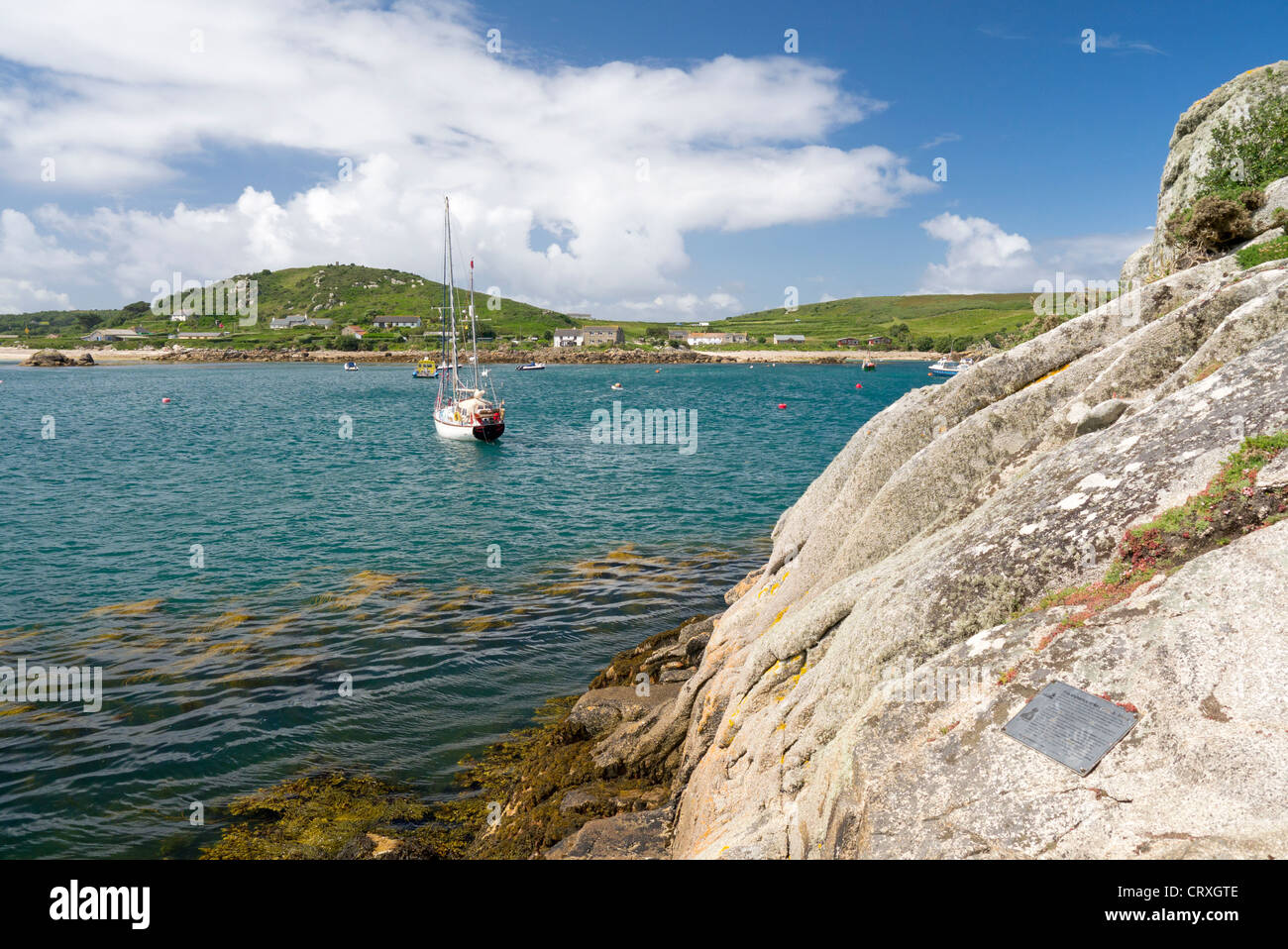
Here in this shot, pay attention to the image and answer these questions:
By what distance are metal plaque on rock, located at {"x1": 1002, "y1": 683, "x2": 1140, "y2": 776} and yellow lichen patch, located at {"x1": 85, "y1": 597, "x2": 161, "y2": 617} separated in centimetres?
2802

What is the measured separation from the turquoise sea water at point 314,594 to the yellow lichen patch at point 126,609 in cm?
10

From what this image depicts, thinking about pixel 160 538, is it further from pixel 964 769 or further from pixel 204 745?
pixel 964 769

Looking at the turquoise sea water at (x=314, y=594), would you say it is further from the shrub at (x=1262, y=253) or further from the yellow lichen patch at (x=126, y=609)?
the shrub at (x=1262, y=253)

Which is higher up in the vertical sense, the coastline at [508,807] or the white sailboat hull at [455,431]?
the white sailboat hull at [455,431]

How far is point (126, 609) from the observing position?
25.1m

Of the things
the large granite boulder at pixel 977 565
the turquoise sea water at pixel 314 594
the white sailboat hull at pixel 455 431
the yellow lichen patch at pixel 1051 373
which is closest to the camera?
the large granite boulder at pixel 977 565

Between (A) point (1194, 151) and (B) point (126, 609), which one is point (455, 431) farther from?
(A) point (1194, 151)

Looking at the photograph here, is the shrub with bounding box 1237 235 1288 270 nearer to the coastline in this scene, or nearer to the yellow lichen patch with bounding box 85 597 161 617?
the coastline

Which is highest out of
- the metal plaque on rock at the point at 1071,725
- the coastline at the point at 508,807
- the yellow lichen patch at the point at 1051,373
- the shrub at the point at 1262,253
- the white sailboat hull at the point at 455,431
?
the shrub at the point at 1262,253

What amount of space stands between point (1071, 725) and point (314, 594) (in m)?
26.2

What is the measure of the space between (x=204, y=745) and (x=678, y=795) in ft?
40.0

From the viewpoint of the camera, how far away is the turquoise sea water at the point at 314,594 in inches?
647

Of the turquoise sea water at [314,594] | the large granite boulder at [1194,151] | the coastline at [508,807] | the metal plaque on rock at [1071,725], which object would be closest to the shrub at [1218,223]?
the large granite boulder at [1194,151]

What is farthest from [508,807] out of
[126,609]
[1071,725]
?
[126,609]
